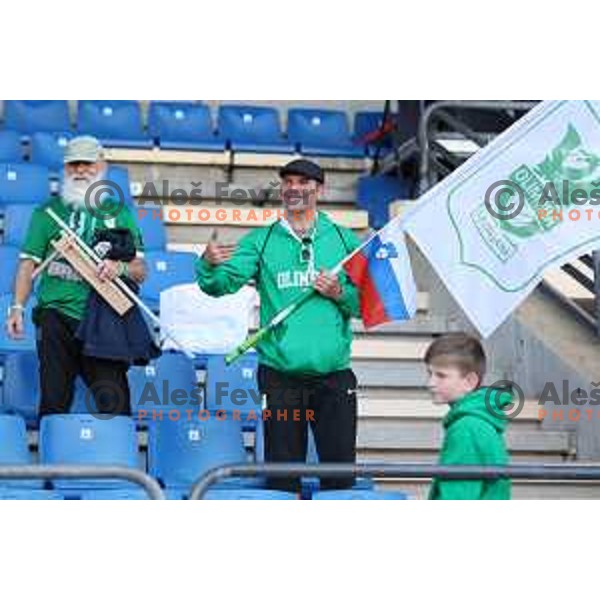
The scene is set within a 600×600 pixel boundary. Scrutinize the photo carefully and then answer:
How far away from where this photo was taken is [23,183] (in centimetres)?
906

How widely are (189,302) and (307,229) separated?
154cm

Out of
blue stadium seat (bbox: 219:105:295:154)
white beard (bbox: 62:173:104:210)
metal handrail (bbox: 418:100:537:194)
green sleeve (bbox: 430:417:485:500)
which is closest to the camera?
green sleeve (bbox: 430:417:485:500)

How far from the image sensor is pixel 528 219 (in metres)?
6.23

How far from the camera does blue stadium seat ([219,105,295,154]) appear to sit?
421 inches

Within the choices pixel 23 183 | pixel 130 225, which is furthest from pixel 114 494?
pixel 23 183

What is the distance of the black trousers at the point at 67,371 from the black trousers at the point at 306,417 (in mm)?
787

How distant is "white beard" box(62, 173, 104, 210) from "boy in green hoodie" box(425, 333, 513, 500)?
6.14 ft

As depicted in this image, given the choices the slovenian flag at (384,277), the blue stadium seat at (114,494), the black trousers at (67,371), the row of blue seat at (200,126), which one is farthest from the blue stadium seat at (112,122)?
the blue stadium seat at (114,494)

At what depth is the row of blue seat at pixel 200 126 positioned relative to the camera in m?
10.5

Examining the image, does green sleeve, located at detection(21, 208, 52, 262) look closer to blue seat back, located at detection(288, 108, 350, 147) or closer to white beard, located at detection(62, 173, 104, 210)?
white beard, located at detection(62, 173, 104, 210)

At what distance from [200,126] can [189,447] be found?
4513 mm

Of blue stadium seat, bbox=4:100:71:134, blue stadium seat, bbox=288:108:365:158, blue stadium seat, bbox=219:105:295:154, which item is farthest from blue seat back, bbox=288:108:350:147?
blue stadium seat, bbox=4:100:71:134

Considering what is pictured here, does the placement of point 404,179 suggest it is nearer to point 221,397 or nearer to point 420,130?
point 420,130
